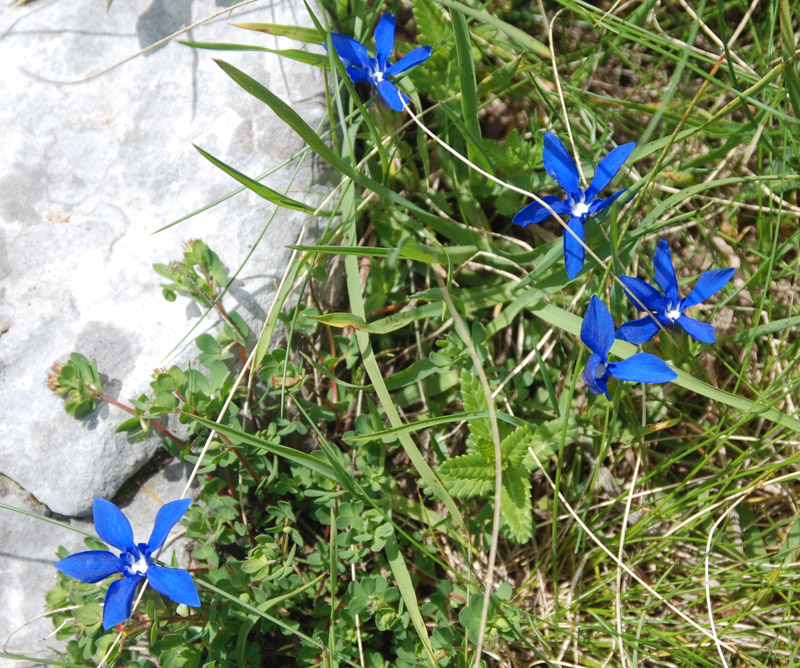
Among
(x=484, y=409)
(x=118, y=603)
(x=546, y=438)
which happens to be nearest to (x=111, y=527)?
(x=118, y=603)

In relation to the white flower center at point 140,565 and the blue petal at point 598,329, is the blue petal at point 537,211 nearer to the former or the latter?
the blue petal at point 598,329

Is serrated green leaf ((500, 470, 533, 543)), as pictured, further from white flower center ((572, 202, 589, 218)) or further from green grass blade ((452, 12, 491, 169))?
green grass blade ((452, 12, 491, 169))

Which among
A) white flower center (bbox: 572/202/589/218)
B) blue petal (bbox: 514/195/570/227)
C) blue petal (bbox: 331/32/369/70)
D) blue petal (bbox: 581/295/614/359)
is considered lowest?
blue petal (bbox: 581/295/614/359)

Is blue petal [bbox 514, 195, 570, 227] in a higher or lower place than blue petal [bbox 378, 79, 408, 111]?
lower

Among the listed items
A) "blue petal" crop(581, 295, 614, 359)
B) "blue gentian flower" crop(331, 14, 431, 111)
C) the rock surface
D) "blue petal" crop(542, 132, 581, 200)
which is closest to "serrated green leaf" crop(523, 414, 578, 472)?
"blue petal" crop(581, 295, 614, 359)

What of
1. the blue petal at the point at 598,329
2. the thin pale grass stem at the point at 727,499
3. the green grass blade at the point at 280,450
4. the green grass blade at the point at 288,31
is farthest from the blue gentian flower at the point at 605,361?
the green grass blade at the point at 288,31

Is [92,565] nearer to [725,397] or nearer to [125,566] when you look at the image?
[125,566]
